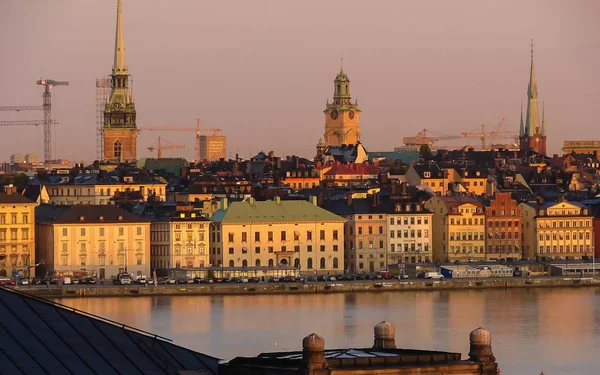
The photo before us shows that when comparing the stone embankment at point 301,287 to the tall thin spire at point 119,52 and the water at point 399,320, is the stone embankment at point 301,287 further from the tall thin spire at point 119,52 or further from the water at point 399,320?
the tall thin spire at point 119,52

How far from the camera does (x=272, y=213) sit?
7431 cm

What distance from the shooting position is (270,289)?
2655 inches

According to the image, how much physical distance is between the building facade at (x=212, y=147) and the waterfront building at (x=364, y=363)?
13796 cm

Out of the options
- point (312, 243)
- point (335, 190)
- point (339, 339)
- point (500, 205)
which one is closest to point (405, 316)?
point (339, 339)

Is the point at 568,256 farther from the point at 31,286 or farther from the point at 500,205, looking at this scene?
the point at 31,286

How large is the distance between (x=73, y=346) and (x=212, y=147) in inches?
5506

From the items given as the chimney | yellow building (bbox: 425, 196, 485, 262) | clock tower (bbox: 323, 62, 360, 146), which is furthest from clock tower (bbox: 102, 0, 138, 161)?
the chimney

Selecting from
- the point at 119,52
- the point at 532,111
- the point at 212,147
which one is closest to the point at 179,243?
the point at 119,52

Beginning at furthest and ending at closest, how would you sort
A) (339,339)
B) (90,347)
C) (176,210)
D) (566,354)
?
(176,210), (339,339), (566,354), (90,347)

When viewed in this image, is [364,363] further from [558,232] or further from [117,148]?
[117,148]

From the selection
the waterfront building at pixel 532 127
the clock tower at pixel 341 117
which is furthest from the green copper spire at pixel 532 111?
the clock tower at pixel 341 117

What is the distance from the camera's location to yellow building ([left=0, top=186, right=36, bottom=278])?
70875 mm

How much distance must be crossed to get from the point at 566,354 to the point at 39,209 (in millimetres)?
35162

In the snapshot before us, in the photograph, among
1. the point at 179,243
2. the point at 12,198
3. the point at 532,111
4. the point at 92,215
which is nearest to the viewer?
the point at 92,215
